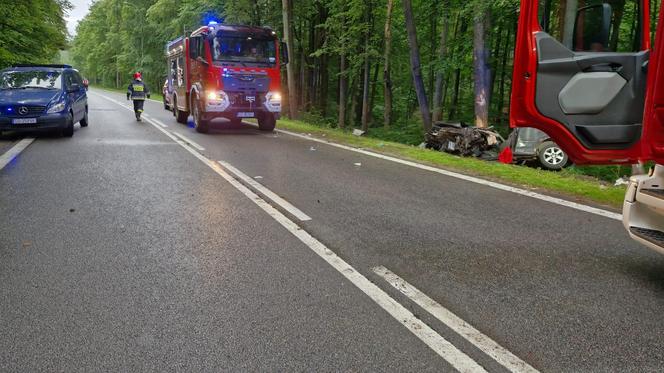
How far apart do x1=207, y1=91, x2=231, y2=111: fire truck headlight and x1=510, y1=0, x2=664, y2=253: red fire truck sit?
1101 centimetres

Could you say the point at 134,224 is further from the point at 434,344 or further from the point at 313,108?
the point at 313,108

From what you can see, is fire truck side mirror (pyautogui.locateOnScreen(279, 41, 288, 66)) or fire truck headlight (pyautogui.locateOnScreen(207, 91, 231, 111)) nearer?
fire truck headlight (pyautogui.locateOnScreen(207, 91, 231, 111))

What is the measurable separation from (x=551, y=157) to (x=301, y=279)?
8.87 meters

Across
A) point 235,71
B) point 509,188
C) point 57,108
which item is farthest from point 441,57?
point 57,108

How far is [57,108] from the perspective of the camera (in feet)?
41.4

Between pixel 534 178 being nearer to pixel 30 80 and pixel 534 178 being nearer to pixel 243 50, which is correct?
pixel 243 50

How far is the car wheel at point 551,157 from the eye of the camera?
10844mm

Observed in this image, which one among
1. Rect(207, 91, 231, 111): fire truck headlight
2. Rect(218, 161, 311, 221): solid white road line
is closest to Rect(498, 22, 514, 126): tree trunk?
Rect(207, 91, 231, 111): fire truck headlight

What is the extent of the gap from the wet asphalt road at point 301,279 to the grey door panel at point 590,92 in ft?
4.31

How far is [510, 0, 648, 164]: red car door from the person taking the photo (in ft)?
14.6

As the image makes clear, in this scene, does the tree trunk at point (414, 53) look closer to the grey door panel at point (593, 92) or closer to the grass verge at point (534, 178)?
the grass verge at point (534, 178)

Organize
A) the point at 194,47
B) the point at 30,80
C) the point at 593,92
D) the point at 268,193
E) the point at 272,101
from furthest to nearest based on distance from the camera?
the point at 272,101 < the point at 194,47 < the point at 30,80 < the point at 268,193 < the point at 593,92

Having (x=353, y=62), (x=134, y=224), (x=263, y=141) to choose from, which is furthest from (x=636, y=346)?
(x=353, y=62)

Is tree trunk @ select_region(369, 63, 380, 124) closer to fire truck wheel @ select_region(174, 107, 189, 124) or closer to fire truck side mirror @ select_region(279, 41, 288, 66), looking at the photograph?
fire truck wheel @ select_region(174, 107, 189, 124)
